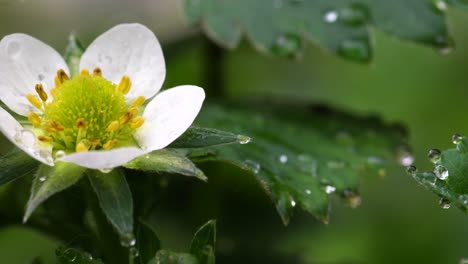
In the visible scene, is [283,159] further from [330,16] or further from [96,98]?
[96,98]

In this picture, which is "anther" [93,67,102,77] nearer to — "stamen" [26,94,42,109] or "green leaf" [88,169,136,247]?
"stamen" [26,94,42,109]

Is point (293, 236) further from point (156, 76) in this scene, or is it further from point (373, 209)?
point (156, 76)

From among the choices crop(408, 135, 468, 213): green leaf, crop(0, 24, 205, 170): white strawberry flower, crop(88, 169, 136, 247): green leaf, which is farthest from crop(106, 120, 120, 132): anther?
crop(408, 135, 468, 213): green leaf

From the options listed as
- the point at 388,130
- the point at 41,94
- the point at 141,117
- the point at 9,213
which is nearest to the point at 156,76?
the point at 141,117

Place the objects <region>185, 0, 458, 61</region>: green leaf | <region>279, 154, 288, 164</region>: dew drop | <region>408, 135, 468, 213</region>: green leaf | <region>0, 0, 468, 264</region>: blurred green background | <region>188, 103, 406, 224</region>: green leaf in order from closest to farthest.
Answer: <region>408, 135, 468, 213</region>: green leaf < <region>188, 103, 406, 224</region>: green leaf < <region>279, 154, 288, 164</region>: dew drop < <region>185, 0, 458, 61</region>: green leaf < <region>0, 0, 468, 264</region>: blurred green background

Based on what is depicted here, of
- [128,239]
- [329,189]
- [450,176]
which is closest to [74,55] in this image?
[128,239]

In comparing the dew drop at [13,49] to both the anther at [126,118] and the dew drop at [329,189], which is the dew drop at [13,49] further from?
the dew drop at [329,189]
